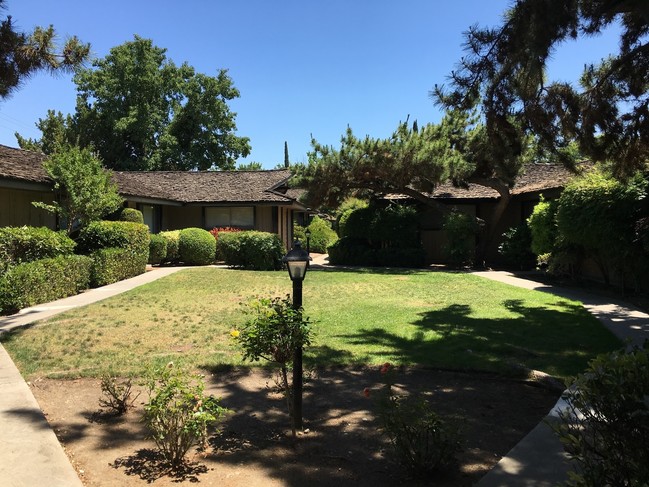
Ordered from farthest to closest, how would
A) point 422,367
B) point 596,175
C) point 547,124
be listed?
point 596,175, point 547,124, point 422,367

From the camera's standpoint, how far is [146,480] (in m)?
3.43

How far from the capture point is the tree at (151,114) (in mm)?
40531

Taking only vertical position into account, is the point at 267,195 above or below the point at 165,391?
above

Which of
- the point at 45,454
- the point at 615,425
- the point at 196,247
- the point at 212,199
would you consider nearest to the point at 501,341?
the point at 615,425

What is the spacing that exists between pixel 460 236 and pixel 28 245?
634 inches

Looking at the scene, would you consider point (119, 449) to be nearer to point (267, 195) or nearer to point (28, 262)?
point (28, 262)

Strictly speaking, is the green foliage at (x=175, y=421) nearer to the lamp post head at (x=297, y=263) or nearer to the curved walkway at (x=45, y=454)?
the curved walkway at (x=45, y=454)

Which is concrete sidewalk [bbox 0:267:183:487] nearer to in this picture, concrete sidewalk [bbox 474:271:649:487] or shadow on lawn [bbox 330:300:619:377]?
concrete sidewalk [bbox 474:271:649:487]

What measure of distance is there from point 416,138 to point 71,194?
12.5m

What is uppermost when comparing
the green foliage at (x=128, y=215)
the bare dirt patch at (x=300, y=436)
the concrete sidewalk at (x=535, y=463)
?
the green foliage at (x=128, y=215)

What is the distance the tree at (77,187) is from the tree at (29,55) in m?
7.38

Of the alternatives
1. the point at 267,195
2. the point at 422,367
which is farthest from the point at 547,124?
the point at 267,195

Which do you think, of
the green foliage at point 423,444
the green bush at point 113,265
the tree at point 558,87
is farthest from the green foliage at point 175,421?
the green bush at point 113,265

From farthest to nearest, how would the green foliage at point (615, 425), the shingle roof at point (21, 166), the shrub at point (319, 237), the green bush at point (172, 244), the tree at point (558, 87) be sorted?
the shrub at point (319, 237) < the green bush at point (172, 244) < the shingle roof at point (21, 166) < the tree at point (558, 87) < the green foliage at point (615, 425)
